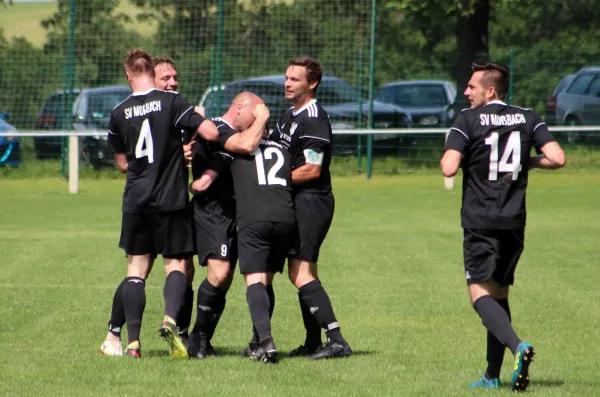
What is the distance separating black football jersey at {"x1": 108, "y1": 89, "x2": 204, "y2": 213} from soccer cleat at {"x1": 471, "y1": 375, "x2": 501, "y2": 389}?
2222mm

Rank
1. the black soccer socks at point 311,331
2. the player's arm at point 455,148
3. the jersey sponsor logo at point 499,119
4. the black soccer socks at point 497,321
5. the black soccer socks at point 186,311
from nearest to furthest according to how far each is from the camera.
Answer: the black soccer socks at point 497,321 < the player's arm at point 455,148 < the jersey sponsor logo at point 499,119 < the black soccer socks at point 311,331 < the black soccer socks at point 186,311

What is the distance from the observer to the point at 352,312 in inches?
377

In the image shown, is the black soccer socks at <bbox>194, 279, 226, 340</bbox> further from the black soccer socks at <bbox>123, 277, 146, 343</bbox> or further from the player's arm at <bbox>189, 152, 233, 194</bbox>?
the player's arm at <bbox>189, 152, 233, 194</bbox>

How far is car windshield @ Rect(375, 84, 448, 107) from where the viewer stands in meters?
23.5

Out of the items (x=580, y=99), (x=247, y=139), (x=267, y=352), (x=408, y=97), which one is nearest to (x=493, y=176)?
(x=247, y=139)

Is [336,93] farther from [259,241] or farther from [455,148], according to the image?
[455,148]

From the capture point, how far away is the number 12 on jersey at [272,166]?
24.1 ft

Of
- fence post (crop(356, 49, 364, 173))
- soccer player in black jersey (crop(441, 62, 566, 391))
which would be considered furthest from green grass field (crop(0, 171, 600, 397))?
fence post (crop(356, 49, 364, 173))

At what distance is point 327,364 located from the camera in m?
7.23

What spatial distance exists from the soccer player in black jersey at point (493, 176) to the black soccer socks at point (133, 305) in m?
2.22

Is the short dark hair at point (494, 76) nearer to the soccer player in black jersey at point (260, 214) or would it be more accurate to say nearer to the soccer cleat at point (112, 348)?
the soccer player in black jersey at point (260, 214)

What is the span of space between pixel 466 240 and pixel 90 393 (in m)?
2.29

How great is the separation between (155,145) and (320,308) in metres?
1.50

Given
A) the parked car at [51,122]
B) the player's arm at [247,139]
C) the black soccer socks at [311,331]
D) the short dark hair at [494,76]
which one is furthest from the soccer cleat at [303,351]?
the parked car at [51,122]
